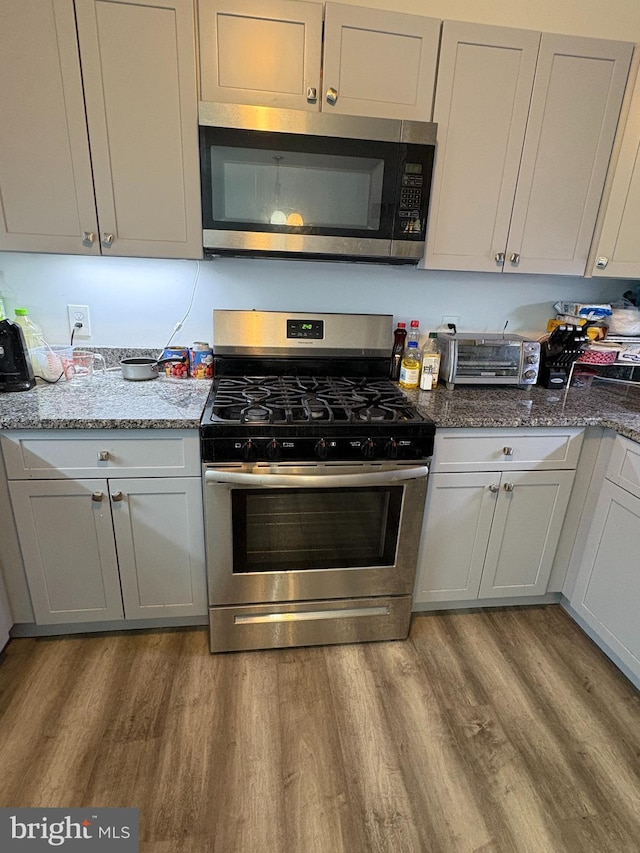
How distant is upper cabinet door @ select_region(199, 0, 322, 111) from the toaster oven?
1094 millimetres

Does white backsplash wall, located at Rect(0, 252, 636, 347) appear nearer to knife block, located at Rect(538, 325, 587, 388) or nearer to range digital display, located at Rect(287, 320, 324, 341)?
range digital display, located at Rect(287, 320, 324, 341)

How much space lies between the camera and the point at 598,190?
182cm

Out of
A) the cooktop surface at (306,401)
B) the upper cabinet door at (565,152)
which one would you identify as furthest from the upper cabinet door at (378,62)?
the cooktop surface at (306,401)

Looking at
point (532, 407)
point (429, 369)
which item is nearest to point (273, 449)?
point (429, 369)

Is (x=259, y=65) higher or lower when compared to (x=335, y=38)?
lower

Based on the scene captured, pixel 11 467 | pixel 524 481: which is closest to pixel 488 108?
pixel 524 481

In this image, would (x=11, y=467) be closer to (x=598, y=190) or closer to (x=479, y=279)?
(x=479, y=279)

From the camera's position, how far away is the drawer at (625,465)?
1.62m

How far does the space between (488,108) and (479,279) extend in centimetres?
71

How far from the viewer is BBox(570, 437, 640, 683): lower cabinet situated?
1.64 metres

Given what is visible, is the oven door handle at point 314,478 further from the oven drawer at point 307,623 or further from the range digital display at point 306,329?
the range digital display at point 306,329

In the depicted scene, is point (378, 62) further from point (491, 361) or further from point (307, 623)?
point (307, 623)

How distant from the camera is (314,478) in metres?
1.55

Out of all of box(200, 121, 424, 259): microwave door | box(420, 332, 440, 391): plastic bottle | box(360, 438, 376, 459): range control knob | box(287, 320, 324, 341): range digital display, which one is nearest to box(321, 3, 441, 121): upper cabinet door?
box(200, 121, 424, 259): microwave door
